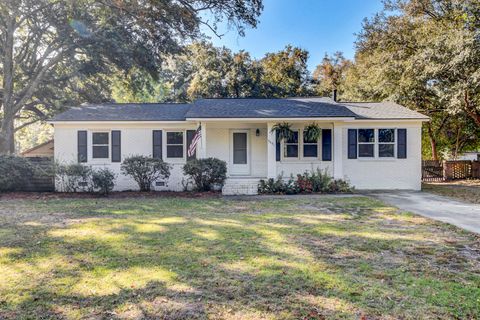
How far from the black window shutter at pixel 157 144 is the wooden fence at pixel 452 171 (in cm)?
1430

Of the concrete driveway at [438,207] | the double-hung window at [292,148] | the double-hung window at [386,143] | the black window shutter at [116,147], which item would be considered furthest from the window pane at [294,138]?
the black window shutter at [116,147]

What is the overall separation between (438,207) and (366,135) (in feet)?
15.7

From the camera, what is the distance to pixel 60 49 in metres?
16.8

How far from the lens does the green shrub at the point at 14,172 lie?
36.9 feet

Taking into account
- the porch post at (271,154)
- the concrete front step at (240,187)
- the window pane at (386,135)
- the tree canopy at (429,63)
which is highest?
the tree canopy at (429,63)

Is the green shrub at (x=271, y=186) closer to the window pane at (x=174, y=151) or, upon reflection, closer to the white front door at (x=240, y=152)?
the white front door at (x=240, y=152)

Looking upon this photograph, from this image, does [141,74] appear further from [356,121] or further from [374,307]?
[374,307]

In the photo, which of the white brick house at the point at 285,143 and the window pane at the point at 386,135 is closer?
the white brick house at the point at 285,143

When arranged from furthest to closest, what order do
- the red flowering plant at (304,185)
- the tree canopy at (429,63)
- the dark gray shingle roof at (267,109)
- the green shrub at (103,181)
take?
the tree canopy at (429,63) → the dark gray shingle roof at (267,109) → the red flowering plant at (304,185) → the green shrub at (103,181)

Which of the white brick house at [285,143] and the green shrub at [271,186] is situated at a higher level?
the white brick house at [285,143]

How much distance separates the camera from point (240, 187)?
11.8 metres

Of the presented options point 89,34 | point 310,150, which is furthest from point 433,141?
point 89,34

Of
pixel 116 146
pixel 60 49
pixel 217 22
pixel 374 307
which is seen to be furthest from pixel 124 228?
pixel 60 49

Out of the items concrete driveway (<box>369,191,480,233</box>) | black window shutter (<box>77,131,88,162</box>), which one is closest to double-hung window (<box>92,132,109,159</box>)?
black window shutter (<box>77,131,88,162</box>)
